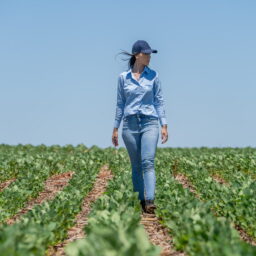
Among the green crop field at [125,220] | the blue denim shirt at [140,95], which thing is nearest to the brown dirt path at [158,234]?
the green crop field at [125,220]

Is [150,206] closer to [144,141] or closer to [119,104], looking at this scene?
[144,141]

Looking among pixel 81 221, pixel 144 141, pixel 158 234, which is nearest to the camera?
pixel 158 234

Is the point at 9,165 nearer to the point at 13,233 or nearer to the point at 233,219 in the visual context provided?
the point at 233,219

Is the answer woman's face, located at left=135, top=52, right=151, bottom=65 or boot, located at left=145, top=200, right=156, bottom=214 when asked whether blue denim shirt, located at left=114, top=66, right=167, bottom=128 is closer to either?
woman's face, located at left=135, top=52, right=151, bottom=65

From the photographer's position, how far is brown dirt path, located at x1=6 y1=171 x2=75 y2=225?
434 inches

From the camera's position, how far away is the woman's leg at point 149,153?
809cm

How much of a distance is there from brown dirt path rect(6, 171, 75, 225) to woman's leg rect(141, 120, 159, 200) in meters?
2.66

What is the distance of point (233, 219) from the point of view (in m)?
8.07

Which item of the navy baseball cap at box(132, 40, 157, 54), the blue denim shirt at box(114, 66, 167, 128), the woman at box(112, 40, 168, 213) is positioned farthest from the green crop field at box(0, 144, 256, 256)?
the navy baseball cap at box(132, 40, 157, 54)

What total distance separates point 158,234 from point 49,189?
651 centimetres

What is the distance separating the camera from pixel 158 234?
761cm

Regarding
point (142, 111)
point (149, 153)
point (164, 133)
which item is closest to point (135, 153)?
point (149, 153)

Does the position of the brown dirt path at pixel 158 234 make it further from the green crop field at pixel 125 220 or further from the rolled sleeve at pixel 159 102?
the rolled sleeve at pixel 159 102

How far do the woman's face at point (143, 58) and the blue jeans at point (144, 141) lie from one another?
0.78m
